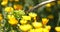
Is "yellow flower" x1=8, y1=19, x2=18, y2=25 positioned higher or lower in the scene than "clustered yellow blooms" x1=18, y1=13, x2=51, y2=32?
higher

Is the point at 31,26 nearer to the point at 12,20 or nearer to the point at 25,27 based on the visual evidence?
the point at 25,27

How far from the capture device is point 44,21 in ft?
7.29

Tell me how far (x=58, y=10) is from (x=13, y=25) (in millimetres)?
771

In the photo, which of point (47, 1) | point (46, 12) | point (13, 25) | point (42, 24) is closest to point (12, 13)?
point (13, 25)

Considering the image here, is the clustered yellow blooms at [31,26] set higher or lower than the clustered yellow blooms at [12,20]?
lower

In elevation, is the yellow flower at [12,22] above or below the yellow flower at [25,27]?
above

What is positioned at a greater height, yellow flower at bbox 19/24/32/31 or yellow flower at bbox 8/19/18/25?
yellow flower at bbox 8/19/18/25

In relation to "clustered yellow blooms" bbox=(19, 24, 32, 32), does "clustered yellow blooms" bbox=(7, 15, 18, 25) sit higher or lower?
higher

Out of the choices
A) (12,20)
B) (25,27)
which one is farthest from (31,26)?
(12,20)

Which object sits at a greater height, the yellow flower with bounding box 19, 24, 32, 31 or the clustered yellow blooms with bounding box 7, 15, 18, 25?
the clustered yellow blooms with bounding box 7, 15, 18, 25

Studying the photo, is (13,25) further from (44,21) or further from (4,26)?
(44,21)

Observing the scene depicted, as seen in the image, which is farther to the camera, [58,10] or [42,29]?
[58,10]

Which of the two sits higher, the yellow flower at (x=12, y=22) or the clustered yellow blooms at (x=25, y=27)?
the yellow flower at (x=12, y=22)

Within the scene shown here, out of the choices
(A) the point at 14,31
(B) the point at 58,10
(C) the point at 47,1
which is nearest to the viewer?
(A) the point at 14,31
